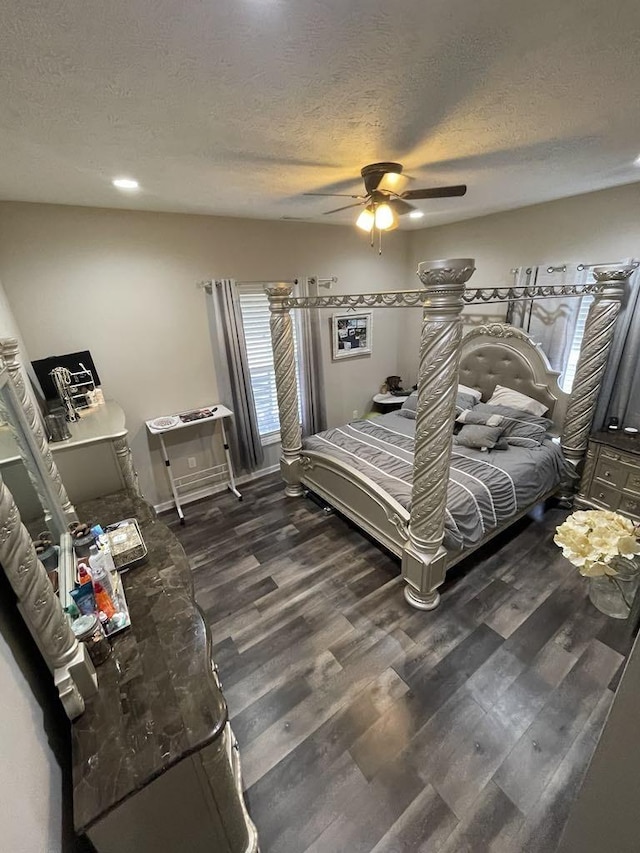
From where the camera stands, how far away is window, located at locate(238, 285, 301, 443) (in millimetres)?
3568

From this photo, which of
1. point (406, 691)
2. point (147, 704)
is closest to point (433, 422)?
point (406, 691)

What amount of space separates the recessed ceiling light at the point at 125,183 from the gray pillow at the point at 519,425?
3.25 metres

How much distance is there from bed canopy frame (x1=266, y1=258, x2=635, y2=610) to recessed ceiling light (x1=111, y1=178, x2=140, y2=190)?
46.0 inches

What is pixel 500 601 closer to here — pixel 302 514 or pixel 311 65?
pixel 302 514

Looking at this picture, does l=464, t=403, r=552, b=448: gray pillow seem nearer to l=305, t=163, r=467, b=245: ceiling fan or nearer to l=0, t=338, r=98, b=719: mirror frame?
l=305, t=163, r=467, b=245: ceiling fan

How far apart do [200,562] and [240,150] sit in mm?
2837

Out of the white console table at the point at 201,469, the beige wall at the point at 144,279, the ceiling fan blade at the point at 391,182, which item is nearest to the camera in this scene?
the ceiling fan blade at the point at 391,182

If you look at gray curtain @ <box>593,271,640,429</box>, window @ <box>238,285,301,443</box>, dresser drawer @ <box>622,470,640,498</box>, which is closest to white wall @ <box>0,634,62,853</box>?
window @ <box>238,285,301,443</box>

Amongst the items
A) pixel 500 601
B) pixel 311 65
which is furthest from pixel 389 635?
pixel 311 65

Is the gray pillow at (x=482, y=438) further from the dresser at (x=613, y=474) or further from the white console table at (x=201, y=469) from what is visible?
the white console table at (x=201, y=469)

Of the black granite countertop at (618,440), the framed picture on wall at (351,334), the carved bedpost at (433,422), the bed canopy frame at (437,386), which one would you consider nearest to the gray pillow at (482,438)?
the bed canopy frame at (437,386)

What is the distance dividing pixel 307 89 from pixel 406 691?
2.79 metres

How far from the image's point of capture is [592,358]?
282 cm

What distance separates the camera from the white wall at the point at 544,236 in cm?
276
